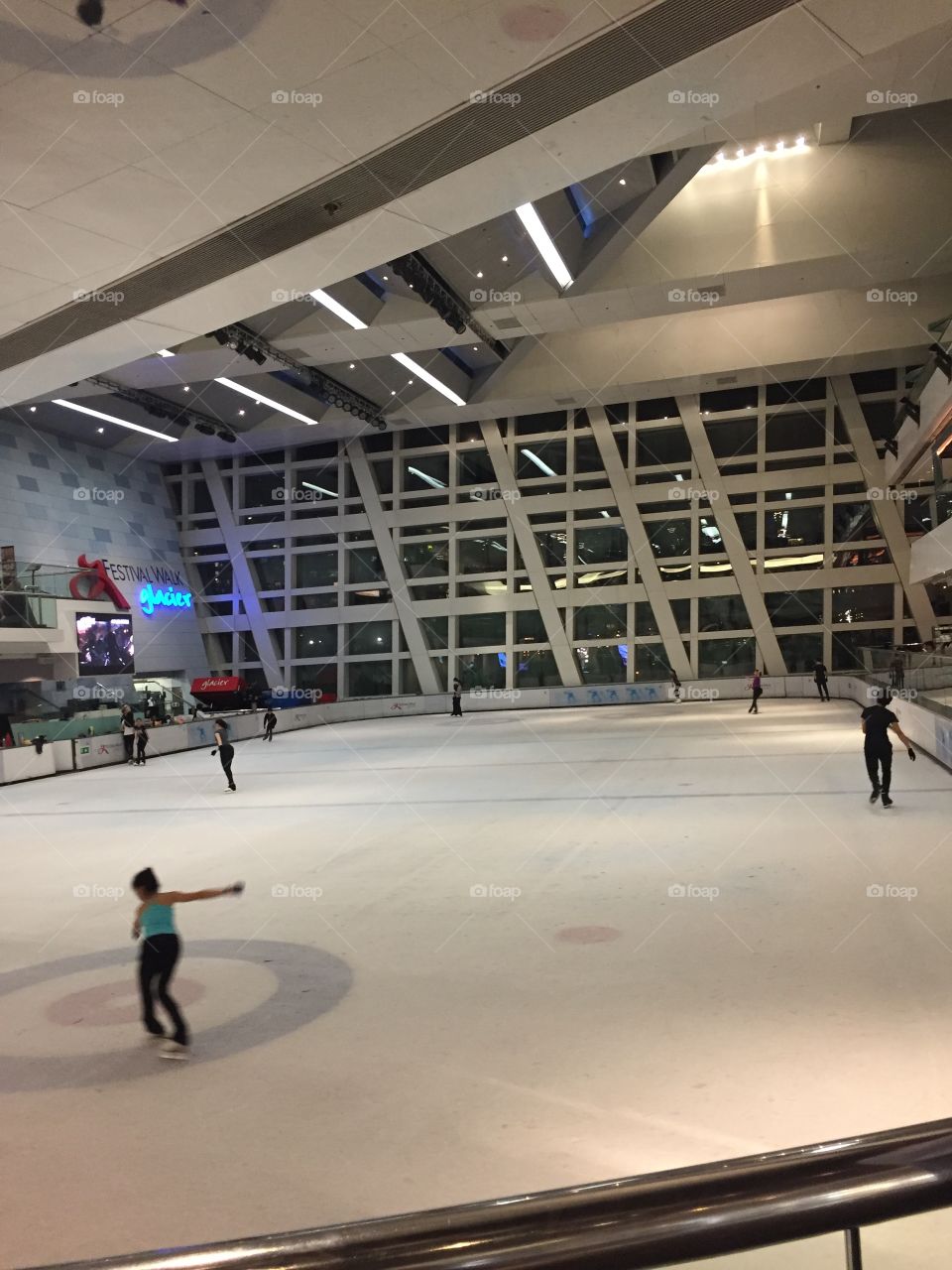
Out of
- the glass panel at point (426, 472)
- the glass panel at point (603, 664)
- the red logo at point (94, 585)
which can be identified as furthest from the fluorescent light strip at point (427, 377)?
the red logo at point (94, 585)

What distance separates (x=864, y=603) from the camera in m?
34.4

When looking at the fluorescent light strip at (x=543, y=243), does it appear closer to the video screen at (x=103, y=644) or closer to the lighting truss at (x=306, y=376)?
the lighting truss at (x=306, y=376)

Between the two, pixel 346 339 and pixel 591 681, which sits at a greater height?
pixel 346 339

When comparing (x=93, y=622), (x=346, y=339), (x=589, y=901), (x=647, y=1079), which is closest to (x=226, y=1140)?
(x=647, y=1079)

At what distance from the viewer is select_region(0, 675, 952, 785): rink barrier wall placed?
20.8 metres

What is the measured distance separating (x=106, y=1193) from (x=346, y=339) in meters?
21.7

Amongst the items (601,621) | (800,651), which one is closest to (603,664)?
(601,621)

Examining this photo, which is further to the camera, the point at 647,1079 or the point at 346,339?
the point at 346,339

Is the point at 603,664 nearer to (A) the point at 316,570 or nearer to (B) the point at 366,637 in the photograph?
(B) the point at 366,637

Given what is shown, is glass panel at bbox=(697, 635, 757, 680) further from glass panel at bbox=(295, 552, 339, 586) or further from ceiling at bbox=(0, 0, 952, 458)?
glass panel at bbox=(295, 552, 339, 586)

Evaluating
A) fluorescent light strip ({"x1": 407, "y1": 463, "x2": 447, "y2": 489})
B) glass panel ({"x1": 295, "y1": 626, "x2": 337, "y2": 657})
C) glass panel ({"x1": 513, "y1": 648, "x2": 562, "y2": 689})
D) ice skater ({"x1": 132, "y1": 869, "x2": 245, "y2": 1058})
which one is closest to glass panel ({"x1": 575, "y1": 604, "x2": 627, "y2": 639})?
glass panel ({"x1": 513, "y1": 648, "x2": 562, "y2": 689})

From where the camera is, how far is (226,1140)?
4.28 m

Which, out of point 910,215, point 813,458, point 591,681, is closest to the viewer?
point 910,215

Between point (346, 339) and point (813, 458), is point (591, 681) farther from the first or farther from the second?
point (346, 339)
